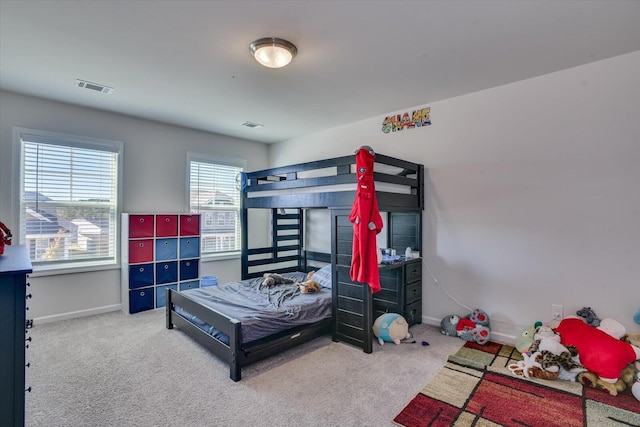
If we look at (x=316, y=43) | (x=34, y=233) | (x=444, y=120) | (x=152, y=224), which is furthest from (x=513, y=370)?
(x=34, y=233)

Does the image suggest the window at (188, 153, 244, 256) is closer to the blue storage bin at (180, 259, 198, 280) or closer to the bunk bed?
the blue storage bin at (180, 259, 198, 280)

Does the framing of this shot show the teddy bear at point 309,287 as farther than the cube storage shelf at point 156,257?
No

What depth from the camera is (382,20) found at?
2084 mm

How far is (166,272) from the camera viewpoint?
13.8 ft

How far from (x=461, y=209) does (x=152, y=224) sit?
3.71m

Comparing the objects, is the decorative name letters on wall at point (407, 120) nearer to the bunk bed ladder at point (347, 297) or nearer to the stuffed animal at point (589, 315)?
the bunk bed ladder at point (347, 297)

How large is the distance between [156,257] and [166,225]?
42 centimetres

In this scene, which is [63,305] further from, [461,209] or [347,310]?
[461,209]

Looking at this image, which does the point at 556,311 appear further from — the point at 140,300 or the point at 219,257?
the point at 140,300

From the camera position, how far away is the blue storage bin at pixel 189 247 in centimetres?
433

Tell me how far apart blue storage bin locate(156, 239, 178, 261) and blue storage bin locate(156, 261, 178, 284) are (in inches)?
3.1

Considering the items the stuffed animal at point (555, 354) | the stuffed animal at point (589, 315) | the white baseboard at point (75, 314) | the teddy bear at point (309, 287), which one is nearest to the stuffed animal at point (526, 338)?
the stuffed animal at point (555, 354)

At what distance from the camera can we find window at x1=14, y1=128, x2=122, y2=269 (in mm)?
3496

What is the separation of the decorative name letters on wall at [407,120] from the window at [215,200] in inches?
89.6
